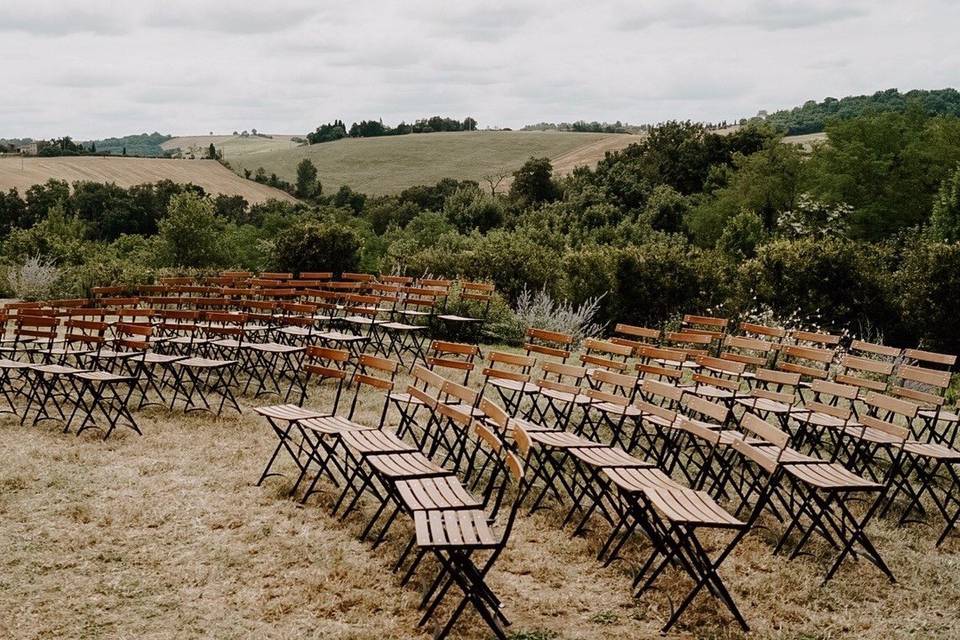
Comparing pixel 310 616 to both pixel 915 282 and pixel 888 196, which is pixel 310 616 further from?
pixel 888 196

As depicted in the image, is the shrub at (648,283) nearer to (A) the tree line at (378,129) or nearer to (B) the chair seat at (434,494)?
(B) the chair seat at (434,494)

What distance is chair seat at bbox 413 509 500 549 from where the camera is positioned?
13.9ft

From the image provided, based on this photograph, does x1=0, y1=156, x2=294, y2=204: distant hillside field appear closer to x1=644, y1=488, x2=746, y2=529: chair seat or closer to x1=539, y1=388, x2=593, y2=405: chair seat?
x1=539, y1=388, x2=593, y2=405: chair seat

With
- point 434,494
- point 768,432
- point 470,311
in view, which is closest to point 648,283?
point 470,311

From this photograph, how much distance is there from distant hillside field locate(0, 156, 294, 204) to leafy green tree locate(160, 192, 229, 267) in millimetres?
27685

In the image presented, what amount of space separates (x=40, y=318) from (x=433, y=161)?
71.5 meters

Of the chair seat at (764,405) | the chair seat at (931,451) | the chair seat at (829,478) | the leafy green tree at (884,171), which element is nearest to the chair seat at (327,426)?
the chair seat at (829,478)

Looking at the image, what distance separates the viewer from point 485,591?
447cm

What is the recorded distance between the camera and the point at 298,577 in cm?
490

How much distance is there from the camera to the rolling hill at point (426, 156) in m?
72.6

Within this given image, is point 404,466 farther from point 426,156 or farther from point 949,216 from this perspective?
point 426,156

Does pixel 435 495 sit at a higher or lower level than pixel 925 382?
lower

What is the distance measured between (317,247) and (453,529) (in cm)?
1379

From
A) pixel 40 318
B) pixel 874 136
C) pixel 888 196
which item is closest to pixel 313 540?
pixel 40 318
